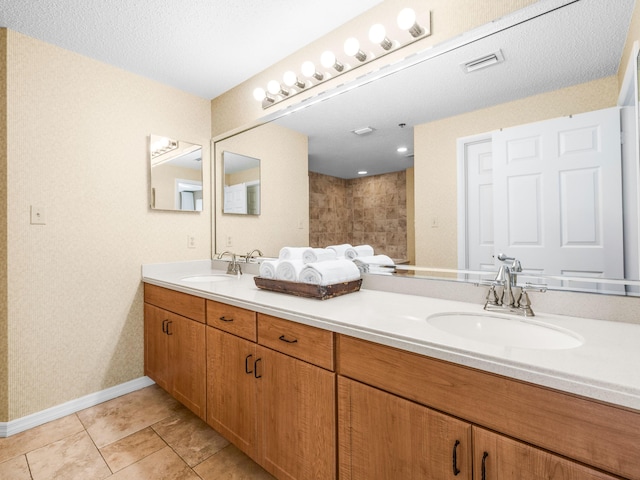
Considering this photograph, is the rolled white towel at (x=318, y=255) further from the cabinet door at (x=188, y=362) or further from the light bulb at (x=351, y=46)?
the light bulb at (x=351, y=46)

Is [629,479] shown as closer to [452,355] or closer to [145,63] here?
[452,355]

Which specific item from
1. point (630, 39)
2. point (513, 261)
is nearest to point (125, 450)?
point (513, 261)

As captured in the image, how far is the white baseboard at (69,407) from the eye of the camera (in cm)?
177

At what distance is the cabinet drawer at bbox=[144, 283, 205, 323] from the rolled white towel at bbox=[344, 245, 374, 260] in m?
0.82

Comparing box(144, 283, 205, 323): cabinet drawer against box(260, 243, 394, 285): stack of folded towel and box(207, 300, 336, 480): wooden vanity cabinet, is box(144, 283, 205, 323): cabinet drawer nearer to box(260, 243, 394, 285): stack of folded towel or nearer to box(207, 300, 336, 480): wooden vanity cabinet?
box(207, 300, 336, 480): wooden vanity cabinet

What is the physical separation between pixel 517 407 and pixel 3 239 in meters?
2.43

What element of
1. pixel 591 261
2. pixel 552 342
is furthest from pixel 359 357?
pixel 591 261

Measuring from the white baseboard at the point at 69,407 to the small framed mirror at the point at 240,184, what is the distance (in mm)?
1428

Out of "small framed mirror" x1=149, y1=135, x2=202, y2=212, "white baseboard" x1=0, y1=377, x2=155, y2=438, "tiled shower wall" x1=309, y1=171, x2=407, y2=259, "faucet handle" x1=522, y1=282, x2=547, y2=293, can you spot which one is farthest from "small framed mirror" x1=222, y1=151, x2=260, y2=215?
"faucet handle" x1=522, y1=282, x2=547, y2=293

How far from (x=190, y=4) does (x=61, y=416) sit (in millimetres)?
2470

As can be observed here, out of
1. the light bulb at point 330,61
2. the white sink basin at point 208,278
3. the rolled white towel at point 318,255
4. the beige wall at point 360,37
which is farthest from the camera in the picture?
the white sink basin at point 208,278

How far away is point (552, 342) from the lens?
975mm

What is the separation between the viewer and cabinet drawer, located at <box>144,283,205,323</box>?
172 centimetres

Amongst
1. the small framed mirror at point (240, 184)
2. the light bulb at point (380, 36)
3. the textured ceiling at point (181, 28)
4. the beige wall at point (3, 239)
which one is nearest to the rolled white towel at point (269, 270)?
the small framed mirror at point (240, 184)
